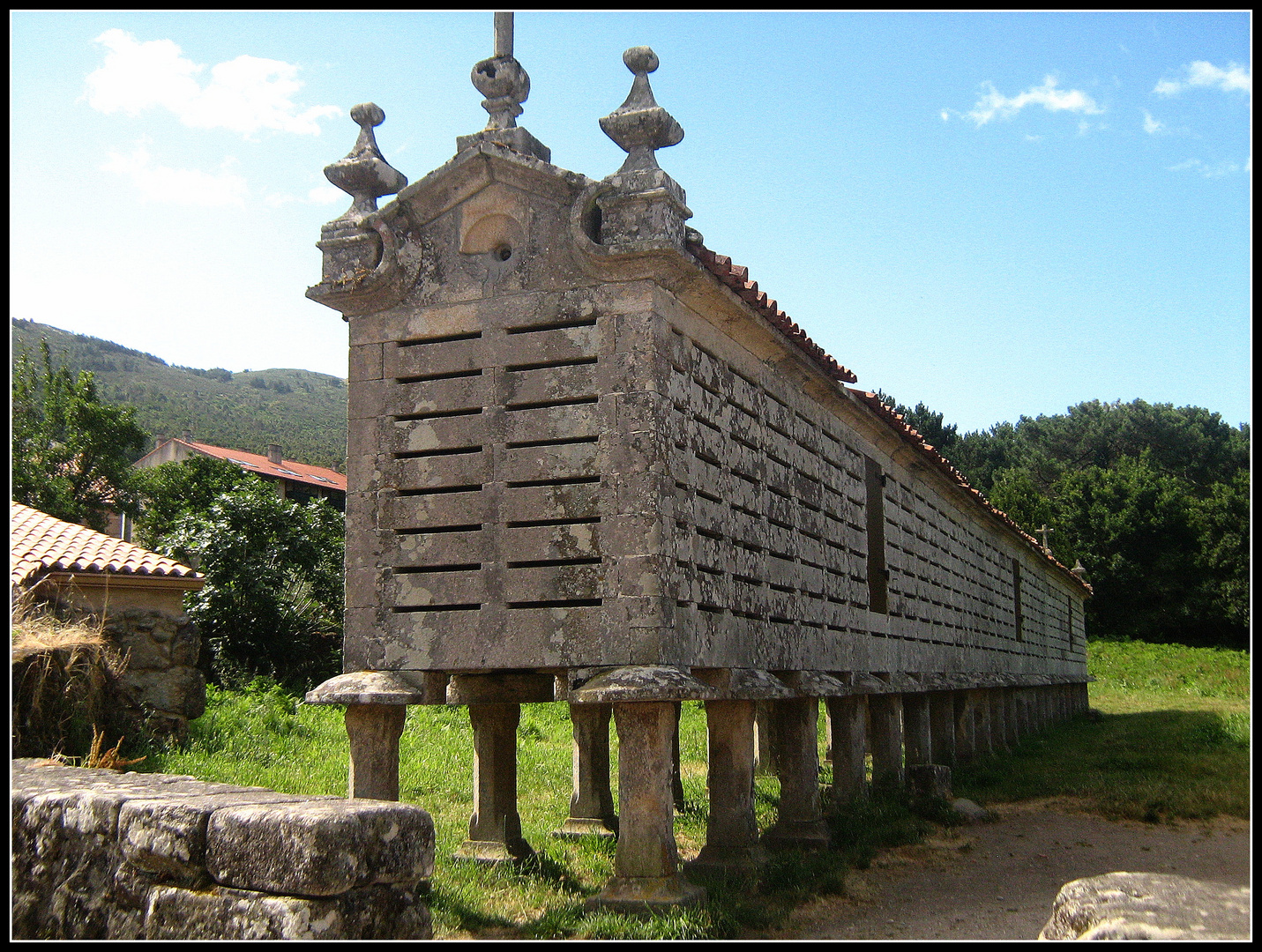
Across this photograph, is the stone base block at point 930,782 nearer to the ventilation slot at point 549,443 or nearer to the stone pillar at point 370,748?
the stone pillar at point 370,748

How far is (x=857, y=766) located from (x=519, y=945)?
6.53m

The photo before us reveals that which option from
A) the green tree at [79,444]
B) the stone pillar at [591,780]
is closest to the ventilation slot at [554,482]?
the stone pillar at [591,780]

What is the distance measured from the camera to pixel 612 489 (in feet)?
22.0

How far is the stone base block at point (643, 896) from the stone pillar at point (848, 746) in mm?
4632

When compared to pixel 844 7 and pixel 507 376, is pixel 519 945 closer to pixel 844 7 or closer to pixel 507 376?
pixel 507 376

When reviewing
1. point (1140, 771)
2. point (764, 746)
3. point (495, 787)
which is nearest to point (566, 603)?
point (495, 787)

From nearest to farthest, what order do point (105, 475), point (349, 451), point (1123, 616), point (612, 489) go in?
point (612, 489) < point (349, 451) < point (105, 475) < point (1123, 616)

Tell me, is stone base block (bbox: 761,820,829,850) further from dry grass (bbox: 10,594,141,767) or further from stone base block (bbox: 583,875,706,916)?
dry grass (bbox: 10,594,141,767)

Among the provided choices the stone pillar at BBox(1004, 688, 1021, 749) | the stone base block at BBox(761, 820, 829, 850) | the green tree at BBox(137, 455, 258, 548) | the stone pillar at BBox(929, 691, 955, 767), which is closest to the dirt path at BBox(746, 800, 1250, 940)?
the stone base block at BBox(761, 820, 829, 850)

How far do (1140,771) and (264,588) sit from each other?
→ 14.2 metres

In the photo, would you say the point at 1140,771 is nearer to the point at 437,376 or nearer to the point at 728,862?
the point at 728,862

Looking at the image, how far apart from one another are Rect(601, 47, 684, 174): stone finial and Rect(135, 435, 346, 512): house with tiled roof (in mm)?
30639

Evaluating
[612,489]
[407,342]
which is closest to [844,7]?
[612,489]

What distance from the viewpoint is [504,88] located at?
752 centimetres
